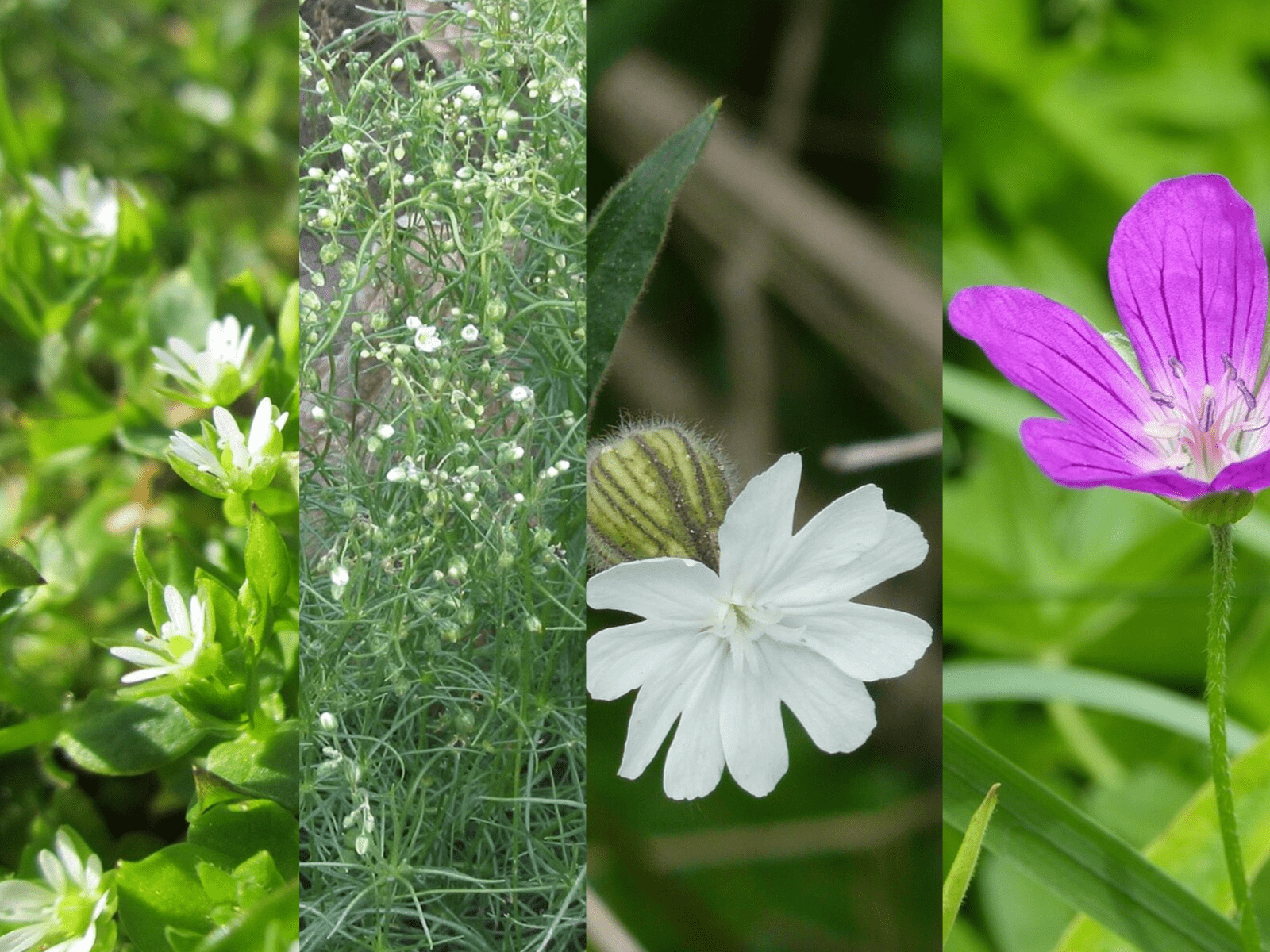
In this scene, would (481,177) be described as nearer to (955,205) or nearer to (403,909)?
(403,909)

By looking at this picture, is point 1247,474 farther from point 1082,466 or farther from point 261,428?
point 261,428

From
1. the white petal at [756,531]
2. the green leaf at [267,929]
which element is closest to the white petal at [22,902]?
the green leaf at [267,929]

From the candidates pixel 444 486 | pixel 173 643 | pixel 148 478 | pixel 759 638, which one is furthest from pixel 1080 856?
pixel 148 478

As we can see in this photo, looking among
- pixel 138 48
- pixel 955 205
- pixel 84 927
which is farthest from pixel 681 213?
pixel 138 48

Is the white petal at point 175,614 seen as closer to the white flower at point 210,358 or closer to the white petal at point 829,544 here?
the white flower at point 210,358

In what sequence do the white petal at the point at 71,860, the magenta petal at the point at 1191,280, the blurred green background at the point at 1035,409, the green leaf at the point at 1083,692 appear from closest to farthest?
1. the magenta petal at the point at 1191,280
2. the white petal at the point at 71,860
3. the green leaf at the point at 1083,692
4. the blurred green background at the point at 1035,409
